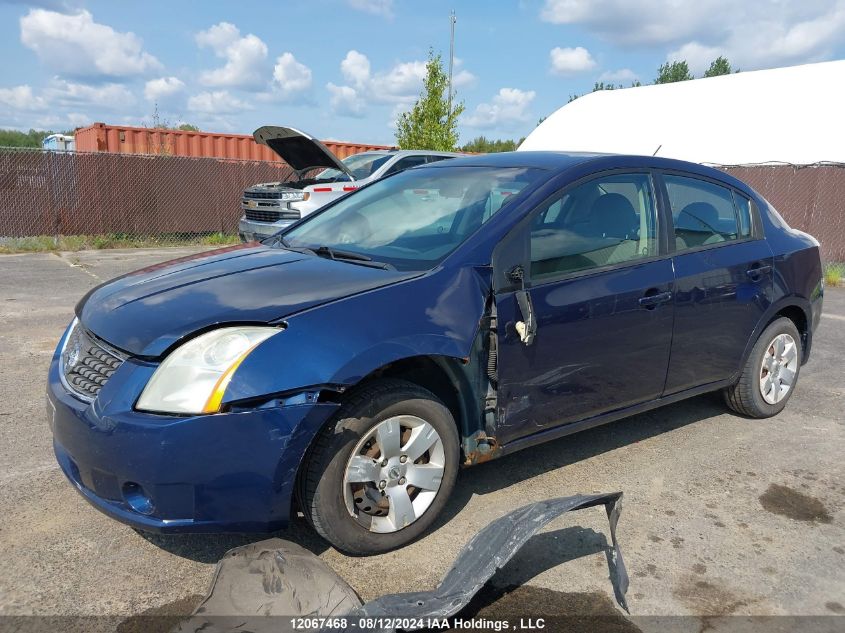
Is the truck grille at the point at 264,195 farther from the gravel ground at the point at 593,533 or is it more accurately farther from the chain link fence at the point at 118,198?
the gravel ground at the point at 593,533

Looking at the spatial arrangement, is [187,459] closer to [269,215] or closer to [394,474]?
[394,474]

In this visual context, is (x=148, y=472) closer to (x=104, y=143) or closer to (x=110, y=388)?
(x=110, y=388)

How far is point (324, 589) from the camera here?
2514 mm

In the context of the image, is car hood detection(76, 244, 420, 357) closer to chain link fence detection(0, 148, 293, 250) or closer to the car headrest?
the car headrest

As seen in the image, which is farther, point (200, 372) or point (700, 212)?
point (700, 212)

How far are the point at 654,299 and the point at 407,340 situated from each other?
5.13 ft

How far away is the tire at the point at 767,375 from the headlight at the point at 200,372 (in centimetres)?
324

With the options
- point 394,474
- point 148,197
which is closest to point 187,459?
point 394,474

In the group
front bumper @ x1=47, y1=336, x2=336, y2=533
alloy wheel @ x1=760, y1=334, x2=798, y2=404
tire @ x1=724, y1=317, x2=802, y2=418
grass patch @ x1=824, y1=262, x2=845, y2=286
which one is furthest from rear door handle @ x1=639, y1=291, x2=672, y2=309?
grass patch @ x1=824, y1=262, x2=845, y2=286

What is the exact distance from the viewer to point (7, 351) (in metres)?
5.78

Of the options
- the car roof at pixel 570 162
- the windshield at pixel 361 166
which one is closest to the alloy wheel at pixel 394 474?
the car roof at pixel 570 162

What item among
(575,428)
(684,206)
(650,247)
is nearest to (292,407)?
(575,428)

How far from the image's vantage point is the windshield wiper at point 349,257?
10.8 feet

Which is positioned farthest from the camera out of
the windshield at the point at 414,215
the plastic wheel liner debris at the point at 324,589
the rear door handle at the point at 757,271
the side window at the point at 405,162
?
the side window at the point at 405,162
